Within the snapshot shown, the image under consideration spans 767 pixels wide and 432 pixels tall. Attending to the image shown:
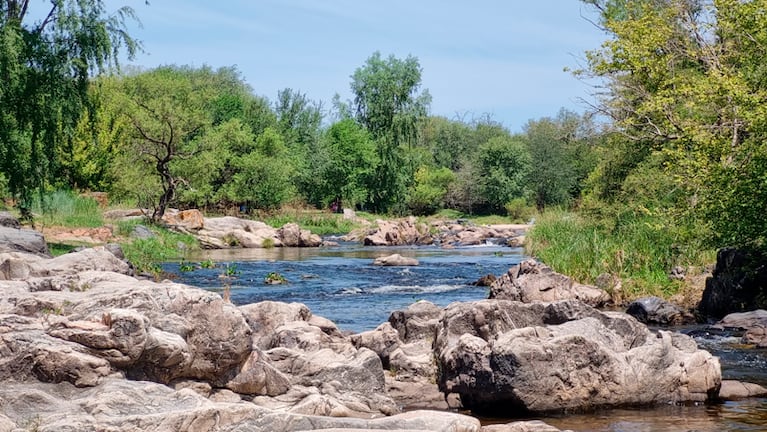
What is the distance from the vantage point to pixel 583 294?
20.4 m

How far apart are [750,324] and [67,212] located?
96.5ft

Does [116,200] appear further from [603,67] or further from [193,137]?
[603,67]

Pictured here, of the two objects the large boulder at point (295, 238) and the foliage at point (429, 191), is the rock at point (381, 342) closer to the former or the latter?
the large boulder at point (295, 238)

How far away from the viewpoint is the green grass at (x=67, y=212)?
34756 mm

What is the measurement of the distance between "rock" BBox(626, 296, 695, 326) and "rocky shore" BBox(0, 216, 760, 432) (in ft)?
20.8

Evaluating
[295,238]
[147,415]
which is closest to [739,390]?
[147,415]

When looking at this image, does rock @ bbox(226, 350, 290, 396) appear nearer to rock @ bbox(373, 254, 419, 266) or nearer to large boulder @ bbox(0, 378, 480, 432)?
large boulder @ bbox(0, 378, 480, 432)

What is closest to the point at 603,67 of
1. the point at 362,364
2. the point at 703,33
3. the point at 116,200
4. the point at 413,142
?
the point at 703,33

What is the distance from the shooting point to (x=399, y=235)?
162ft

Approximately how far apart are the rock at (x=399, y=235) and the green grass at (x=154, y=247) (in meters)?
10.6

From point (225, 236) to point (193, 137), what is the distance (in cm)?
1529

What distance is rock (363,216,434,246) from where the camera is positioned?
1880 inches

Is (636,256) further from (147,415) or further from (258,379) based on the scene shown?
(147,415)

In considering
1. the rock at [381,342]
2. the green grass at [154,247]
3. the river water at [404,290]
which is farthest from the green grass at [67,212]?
the rock at [381,342]
